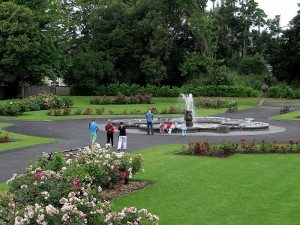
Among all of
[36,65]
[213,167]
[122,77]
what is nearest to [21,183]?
[213,167]

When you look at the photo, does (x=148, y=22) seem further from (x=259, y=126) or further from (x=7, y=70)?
(x=259, y=126)

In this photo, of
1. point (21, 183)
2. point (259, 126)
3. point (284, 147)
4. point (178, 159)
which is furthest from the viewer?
point (259, 126)

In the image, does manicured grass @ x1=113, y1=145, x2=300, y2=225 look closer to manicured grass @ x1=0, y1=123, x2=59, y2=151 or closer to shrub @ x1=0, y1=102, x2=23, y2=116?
manicured grass @ x1=0, y1=123, x2=59, y2=151

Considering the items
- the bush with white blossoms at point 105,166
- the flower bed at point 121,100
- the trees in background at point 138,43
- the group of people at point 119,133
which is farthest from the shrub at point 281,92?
the bush with white blossoms at point 105,166

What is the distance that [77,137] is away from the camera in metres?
29.5

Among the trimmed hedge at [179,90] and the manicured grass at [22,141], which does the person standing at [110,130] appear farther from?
the trimmed hedge at [179,90]

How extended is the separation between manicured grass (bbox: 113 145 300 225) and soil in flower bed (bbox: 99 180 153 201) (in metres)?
0.36

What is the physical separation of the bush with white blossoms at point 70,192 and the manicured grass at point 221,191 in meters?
1.04

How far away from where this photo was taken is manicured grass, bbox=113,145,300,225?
38.6ft

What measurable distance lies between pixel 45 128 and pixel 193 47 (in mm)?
49711

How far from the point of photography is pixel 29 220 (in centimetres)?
771

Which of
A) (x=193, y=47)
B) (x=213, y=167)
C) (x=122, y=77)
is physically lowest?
(x=213, y=167)

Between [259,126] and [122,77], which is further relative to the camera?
[122,77]

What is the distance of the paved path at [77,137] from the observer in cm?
2117
